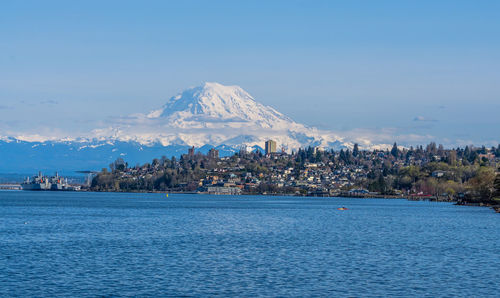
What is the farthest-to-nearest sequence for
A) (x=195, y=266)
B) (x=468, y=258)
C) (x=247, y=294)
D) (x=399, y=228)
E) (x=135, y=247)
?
(x=399, y=228) < (x=135, y=247) < (x=468, y=258) < (x=195, y=266) < (x=247, y=294)

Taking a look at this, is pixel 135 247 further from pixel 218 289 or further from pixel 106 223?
pixel 106 223

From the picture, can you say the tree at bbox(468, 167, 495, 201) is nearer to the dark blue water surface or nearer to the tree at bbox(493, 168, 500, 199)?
the tree at bbox(493, 168, 500, 199)

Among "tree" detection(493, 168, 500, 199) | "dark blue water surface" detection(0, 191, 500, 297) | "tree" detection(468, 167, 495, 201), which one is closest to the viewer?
"dark blue water surface" detection(0, 191, 500, 297)

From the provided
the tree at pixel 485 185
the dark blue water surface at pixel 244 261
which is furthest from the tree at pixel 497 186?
the dark blue water surface at pixel 244 261

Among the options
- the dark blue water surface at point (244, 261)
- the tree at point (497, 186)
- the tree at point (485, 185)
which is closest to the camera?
the dark blue water surface at point (244, 261)

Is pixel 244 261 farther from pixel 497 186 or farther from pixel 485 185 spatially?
pixel 485 185

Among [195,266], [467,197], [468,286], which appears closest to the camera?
[468,286]

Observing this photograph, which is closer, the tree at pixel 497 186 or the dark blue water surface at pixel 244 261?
the dark blue water surface at pixel 244 261

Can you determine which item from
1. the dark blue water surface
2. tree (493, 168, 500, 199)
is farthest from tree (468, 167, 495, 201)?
the dark blue water surface

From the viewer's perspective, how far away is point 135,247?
207 ft

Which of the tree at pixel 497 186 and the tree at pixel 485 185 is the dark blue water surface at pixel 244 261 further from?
the tree at pixel 485 185

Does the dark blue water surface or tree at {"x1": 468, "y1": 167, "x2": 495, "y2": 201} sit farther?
tree at {"x1": 468, "y1": 167, "x2": 495, "y2": 201}

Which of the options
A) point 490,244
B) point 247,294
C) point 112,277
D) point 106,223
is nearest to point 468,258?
point 490,244

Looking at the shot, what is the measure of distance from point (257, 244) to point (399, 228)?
30.4m
